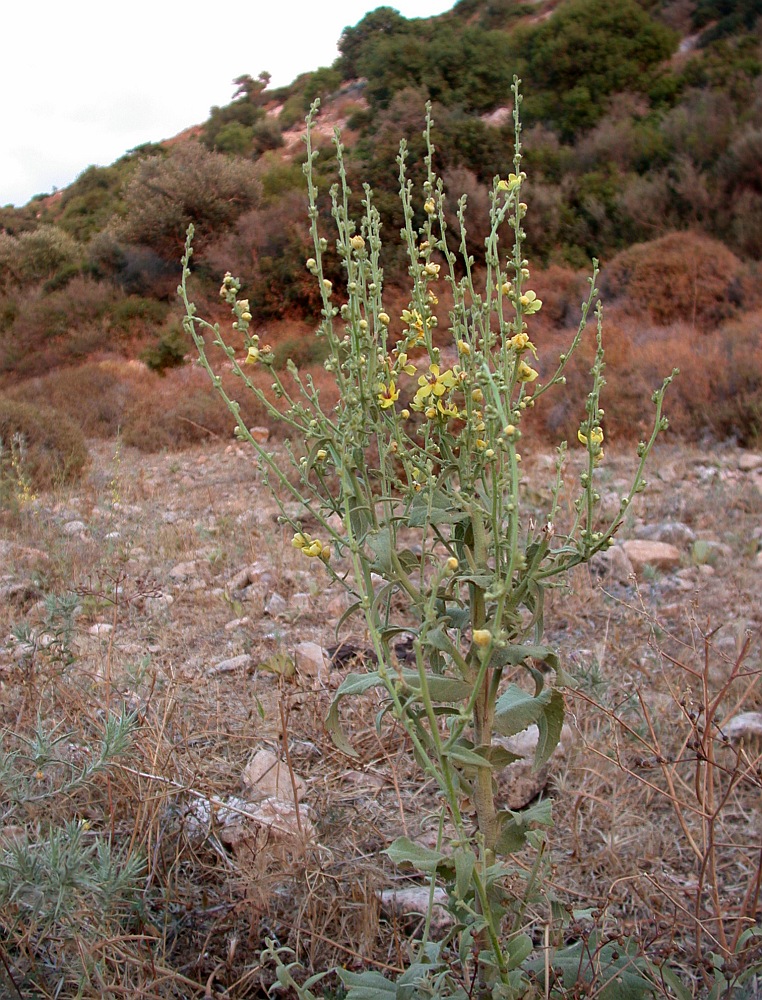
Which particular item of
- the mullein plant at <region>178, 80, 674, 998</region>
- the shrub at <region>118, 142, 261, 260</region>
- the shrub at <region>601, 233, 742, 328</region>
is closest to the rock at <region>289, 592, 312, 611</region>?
the mullein plant at <region>178, 80, 674, 998</region>

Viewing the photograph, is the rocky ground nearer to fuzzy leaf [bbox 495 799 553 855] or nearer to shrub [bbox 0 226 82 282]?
fuzzy leaf [bbox 495 799 553 855]

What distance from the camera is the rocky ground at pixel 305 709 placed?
4.81ft

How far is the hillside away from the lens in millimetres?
8101

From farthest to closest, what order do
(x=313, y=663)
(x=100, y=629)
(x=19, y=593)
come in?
(x=19, y=593)
(x=100, y=629)
(x=313, y=663)

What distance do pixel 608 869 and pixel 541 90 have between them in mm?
19096

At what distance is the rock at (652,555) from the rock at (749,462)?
1.72 meters

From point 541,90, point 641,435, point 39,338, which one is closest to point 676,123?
point 541,90

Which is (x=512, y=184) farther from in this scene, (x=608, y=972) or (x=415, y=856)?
(x=608, y=972)

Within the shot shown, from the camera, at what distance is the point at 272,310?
12.3m

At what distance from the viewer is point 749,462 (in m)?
4.93

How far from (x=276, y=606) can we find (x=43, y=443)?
4.23 m

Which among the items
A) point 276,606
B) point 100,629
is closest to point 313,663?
point 276,606

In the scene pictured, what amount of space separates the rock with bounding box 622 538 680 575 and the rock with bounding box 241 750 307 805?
2.01 m

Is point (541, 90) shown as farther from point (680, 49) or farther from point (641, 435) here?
point (641, 435)
